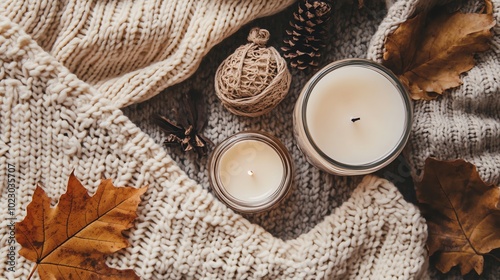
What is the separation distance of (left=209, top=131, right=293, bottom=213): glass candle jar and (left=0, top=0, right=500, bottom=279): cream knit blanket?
0.03 metres

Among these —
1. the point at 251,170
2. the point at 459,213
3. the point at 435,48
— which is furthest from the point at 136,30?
the point at 459,213

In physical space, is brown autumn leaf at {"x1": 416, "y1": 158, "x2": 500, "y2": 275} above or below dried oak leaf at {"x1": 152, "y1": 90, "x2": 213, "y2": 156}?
below

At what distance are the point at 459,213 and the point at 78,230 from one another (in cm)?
58

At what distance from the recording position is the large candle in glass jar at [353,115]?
750 millimetres

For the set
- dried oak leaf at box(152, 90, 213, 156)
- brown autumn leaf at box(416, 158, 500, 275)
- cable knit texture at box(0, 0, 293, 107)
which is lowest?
brown autumn leaf at box(416, 158, 500, 275)

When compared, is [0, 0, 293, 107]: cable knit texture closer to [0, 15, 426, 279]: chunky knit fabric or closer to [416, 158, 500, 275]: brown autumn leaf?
[0, 15, 426, 279]: chunky knit fabric

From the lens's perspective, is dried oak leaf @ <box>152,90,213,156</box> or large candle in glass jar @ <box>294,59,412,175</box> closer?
large candle in glass jar @ <box>294,59,412,175</box>

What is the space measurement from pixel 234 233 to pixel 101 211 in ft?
0.66

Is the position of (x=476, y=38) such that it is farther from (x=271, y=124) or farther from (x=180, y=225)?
(x=180, y=225)

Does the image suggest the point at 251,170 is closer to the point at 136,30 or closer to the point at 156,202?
the point at 156,202

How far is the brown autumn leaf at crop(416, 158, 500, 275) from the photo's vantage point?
2.66 ft

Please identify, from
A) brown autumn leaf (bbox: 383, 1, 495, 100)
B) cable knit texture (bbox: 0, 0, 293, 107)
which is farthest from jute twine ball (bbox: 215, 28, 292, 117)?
brown autumn leaf (bbox: 383, 1, 495, 100)

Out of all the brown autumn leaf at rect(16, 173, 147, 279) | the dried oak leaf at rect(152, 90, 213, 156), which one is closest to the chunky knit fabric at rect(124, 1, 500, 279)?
the dried oak leaf at rect(152, 90, 213, 156)

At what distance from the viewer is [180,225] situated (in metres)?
0.82
